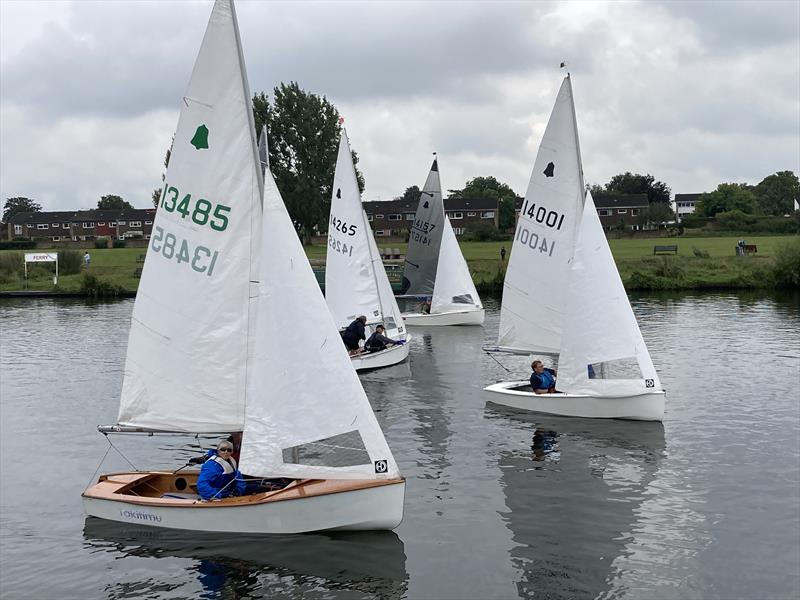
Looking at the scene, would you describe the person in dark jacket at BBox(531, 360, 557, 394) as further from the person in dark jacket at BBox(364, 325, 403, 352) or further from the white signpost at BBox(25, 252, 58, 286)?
the white signpost at BBox(25, 252, 58, 286)

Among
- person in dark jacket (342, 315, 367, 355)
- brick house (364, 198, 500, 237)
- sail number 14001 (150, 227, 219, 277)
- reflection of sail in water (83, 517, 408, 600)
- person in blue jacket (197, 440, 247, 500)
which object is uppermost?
brick house (364, 198, 500, 237)

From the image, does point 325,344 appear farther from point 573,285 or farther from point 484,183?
point 484,183

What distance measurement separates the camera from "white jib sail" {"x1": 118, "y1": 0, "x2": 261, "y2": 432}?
48.0 ft

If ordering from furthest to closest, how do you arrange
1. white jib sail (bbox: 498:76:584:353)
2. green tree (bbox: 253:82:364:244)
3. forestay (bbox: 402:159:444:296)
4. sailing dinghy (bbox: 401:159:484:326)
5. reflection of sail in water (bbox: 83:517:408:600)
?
1. green tree (bbox: 253:82:364:244)
2. forestay (bbox: 402:159:444:296)
3. sailing dinghy (bbox: 401:159:484:326)
4. white jib sail (bbox: 498:76:584:353)
5. reflection of sail in water (bbox: 83:517:408:600)

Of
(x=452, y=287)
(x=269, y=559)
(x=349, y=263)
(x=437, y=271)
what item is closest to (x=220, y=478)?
(x=269, y=559)

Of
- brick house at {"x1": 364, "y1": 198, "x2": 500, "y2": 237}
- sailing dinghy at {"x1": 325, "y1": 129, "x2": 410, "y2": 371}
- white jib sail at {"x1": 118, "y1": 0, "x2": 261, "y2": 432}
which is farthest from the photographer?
brick house at {"x1": 364, "y1": 198, "x2": 500, "y2": 237}

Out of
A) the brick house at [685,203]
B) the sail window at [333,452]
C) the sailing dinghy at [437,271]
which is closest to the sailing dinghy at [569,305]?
the sail window at [333,452]

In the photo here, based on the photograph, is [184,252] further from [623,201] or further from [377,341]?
[623,201]

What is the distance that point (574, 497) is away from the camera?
17406mm

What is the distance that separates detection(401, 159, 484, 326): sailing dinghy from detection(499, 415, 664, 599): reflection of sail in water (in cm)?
2132

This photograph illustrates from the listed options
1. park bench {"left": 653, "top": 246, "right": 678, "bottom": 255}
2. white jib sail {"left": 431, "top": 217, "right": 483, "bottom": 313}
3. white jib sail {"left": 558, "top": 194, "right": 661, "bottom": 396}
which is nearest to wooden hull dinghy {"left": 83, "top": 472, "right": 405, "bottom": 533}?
white jib sail {"left": 558, "top": 194, "right": 661, "bottom": 396}

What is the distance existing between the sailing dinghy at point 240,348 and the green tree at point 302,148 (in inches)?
2988

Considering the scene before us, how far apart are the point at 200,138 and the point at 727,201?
466ft

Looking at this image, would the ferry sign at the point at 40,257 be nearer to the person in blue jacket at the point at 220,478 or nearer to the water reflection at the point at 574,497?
the water reflection at the point at 574,497
